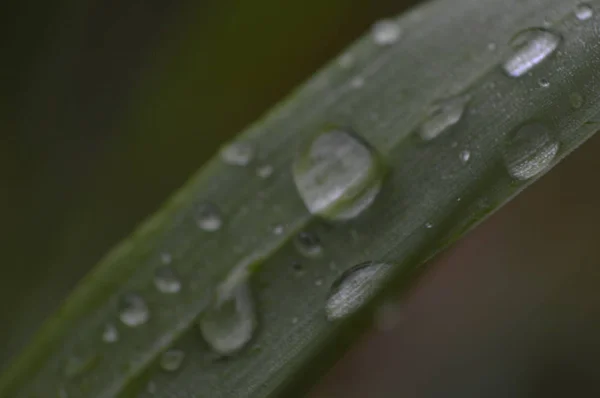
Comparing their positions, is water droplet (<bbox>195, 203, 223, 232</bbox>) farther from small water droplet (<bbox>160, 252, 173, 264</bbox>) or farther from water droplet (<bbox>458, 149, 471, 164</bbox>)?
water droplet (<bbox>458, 149, 471, 164</bbox>)

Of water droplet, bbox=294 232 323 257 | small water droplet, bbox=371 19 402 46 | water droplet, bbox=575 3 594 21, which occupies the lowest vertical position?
water droplet, bbox=575 3 594 21

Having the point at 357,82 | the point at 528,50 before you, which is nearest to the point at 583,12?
the point at 528,50

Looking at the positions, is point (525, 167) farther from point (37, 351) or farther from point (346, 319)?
point (37, 351)

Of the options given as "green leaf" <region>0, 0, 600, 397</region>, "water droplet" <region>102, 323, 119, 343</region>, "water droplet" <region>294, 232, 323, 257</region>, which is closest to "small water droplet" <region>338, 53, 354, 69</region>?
"green leaf" <region>0, 0, 600, 397</region>

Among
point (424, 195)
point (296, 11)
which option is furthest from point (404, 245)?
point (296, 11)

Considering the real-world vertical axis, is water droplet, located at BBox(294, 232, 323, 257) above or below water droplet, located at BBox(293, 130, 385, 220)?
below

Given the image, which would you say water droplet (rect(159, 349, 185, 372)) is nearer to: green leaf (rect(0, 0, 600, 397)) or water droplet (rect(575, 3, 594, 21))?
green leaf (rect(0, 0, 600, 397))

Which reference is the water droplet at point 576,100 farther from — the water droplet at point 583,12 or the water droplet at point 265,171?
the water droplet at point 265,171

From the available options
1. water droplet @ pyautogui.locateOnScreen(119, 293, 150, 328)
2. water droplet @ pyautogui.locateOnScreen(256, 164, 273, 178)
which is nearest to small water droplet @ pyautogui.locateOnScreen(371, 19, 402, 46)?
water droplet @ pyautogui.locateOnScreen(256, 164, 273, 178)
